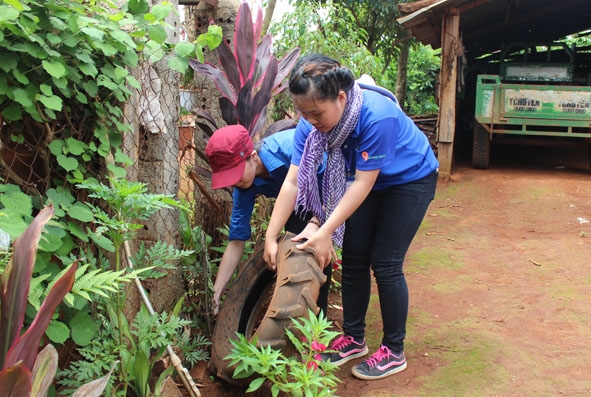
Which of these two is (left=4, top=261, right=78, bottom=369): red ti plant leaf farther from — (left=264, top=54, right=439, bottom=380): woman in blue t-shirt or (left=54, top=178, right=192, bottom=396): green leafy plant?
(left=264, top=54, right=439, bottom=380): woman in blue t-shirt

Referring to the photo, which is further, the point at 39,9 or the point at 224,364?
the point at 224,364

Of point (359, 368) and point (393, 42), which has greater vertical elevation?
point (393, 42)

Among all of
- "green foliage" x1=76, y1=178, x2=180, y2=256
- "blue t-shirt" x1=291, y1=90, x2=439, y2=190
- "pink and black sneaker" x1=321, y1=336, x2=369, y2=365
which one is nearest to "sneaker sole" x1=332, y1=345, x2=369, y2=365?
"pink and black sneaker" x1=321, y1=336, x2=369, y2=365

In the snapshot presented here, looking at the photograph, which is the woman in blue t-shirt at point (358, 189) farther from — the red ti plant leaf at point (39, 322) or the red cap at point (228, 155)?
the red ti plant leaf at point (39, 322)

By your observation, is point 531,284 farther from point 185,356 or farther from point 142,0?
point 142,0

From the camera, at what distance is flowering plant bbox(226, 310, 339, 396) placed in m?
2.26

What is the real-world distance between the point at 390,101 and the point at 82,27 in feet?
4.48

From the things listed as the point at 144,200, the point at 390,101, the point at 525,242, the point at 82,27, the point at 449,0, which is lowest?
the point at 525,242

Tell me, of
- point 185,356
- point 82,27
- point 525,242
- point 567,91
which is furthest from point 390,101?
point 567,91

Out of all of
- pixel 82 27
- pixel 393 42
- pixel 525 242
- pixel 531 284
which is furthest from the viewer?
pixel 393 42

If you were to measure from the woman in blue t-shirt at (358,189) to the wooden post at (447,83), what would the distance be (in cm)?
564

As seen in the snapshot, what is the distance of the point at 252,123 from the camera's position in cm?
368

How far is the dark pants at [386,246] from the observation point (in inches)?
113

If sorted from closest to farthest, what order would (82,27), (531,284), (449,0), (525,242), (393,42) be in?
(82,27) → (531,284) → (525,242) → (449,0) → (393,42)
